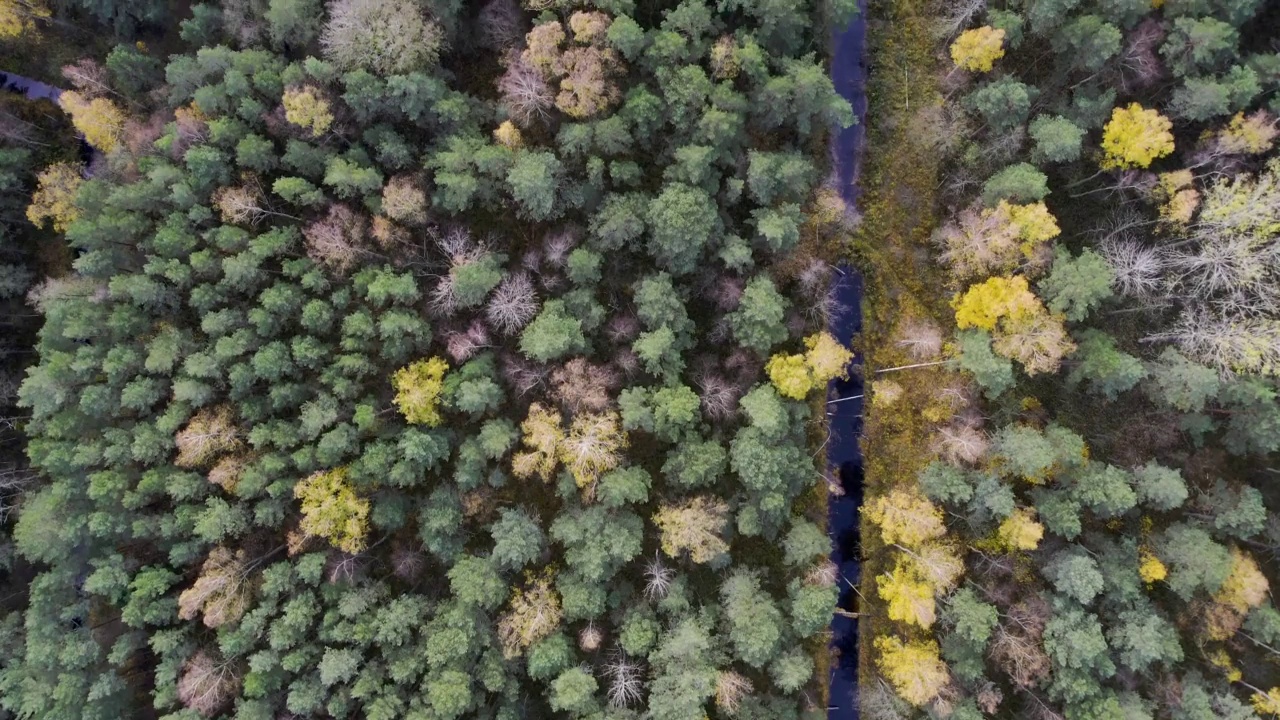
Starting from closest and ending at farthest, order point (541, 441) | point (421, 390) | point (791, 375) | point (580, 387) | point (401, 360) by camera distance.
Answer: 1. point (421, 390)
2. point (541, 441)
3. point (580, 387)
4. point (401, 360)
5. point (791, 375)

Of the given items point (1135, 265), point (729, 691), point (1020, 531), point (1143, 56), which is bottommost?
point (729, 691)

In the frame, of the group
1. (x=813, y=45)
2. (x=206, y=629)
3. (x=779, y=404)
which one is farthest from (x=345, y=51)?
(x=206, y=629)

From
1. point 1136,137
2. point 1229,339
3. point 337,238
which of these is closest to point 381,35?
point 337,238

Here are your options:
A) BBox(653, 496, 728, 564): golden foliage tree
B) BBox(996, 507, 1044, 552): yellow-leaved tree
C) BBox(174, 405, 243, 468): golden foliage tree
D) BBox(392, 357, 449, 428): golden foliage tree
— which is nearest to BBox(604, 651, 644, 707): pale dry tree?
BBox(653, 496, 728, 564): golden foliage tree

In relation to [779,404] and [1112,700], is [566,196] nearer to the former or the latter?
[779,404]

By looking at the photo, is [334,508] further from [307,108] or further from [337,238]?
[307,108]
